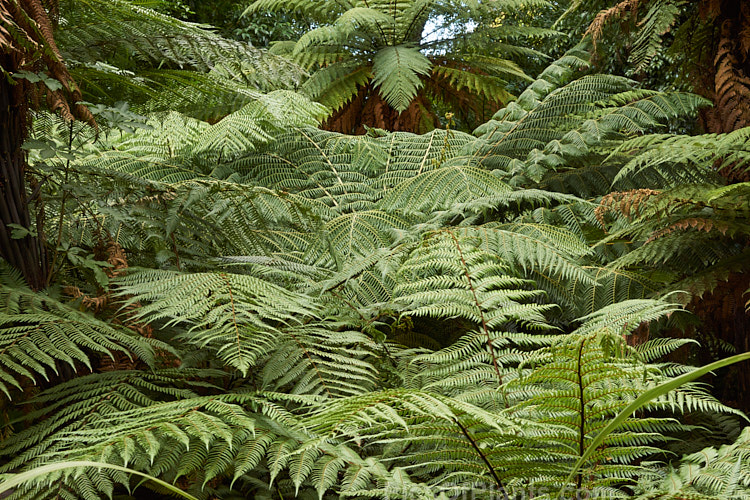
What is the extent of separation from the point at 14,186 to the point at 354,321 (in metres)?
0.62

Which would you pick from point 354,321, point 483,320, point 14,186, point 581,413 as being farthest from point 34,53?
point 581,413

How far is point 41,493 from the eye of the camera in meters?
0.73

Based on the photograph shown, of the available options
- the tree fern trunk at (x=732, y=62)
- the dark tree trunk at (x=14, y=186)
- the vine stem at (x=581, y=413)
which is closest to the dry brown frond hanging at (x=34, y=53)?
the dark tree trunk at (x=14, y=186)

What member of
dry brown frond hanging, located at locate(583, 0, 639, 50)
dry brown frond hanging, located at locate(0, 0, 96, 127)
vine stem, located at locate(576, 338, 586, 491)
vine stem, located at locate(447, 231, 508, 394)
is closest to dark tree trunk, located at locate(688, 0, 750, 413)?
dry brown frond hanging, located at locate(583, 0, 639, 50)

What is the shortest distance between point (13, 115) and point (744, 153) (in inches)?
54.8

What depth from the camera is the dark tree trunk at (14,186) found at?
0.93 metres

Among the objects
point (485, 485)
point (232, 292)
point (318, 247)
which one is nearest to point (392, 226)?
point (318, 247)

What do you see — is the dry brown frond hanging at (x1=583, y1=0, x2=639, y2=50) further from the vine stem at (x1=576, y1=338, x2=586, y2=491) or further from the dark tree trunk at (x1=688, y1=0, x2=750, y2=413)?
the vine stem at (x1=576, y1=338, x2=586, y2=491)

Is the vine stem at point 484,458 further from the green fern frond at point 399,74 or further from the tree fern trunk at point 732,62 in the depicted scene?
the green fern frond at point 399,74

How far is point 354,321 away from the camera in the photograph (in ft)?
3.73

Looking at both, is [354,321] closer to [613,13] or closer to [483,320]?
[483,320]

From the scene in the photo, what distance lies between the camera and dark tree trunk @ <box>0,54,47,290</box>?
3.06 ft

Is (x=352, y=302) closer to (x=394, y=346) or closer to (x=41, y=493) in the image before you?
(x=394, y=346)

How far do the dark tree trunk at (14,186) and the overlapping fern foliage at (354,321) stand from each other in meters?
0.04
